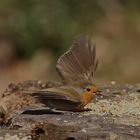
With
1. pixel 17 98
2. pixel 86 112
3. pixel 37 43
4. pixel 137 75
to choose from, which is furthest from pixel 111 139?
pixel 37 43

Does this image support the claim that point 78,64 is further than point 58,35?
No

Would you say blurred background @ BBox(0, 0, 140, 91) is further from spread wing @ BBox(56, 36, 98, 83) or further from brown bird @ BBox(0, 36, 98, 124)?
spread wing @ BBox(56, 36, 98, 83)

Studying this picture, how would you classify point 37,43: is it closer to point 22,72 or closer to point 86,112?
point 22,72

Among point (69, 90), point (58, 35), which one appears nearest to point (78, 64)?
point (69, 90)

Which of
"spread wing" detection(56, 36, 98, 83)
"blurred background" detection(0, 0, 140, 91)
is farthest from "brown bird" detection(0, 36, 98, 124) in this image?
"blurred background" detection(0, 0, 140, 91)

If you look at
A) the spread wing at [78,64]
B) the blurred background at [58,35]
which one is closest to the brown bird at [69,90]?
the spread wing at [78,64]

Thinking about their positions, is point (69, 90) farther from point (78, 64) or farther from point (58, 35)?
point (58, 35)
